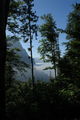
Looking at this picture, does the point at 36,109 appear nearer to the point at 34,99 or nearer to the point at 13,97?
the point at 34,99

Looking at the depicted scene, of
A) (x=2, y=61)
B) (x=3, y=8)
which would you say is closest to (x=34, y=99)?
(x=2, y=61)

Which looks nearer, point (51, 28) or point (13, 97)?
point (13, 97)

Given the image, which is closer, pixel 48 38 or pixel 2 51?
pixel 2 51

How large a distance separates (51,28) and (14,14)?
18600 millimetres

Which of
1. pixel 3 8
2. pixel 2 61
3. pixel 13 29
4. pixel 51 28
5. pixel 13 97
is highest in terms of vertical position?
pixel 51 28

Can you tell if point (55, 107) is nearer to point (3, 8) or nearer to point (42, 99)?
point (42, 99)

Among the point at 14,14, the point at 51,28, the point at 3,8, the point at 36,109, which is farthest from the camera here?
the point at 51,28

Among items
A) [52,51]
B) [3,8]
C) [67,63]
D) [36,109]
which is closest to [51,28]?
[52,51]

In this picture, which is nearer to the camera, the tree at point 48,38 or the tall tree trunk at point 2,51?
the tall tree trunk at point 2,51

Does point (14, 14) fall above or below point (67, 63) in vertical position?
above

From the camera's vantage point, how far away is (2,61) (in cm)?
558

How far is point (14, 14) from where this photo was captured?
45.2ft

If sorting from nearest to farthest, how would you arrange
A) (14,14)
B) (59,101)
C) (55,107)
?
(55,107)
(59,101)
(14,14)

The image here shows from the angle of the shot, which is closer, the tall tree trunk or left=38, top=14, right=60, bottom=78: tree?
the tall tree trunk
